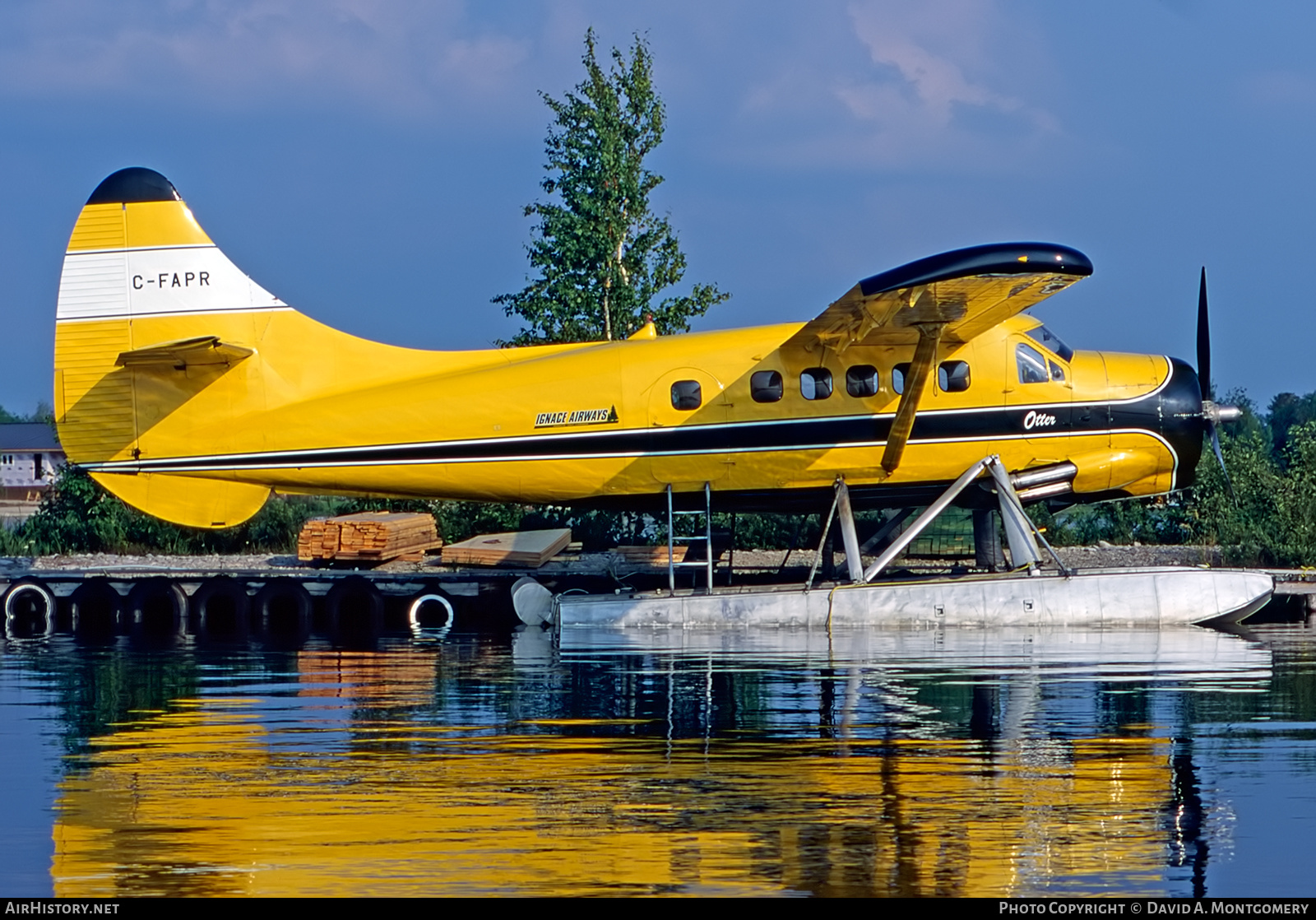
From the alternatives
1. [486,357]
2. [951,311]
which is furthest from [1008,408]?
[486,357]

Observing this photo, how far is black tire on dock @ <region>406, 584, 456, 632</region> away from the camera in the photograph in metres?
18.2

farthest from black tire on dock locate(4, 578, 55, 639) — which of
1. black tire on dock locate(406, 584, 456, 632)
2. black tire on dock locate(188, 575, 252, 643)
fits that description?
black tire on dock locate(406, 584, 456, 632)

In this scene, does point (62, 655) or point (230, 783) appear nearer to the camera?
point (230, 783)

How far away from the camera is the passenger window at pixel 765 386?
15.6 meters

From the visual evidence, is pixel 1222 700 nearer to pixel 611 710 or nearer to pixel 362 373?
pixel 611 710

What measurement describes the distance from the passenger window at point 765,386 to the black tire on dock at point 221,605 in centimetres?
698

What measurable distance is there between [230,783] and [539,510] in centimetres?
1845

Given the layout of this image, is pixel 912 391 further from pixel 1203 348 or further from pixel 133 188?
pixel 133 188

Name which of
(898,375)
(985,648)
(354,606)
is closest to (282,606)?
(354,606)

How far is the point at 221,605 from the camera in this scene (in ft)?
61.0

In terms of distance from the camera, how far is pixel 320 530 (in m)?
22.2

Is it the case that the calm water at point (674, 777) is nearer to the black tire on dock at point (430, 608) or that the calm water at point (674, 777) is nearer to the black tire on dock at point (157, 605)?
the black tire on dock at point (430, 608)

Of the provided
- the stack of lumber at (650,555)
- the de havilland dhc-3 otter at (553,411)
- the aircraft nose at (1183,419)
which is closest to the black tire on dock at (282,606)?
the de havilland dhc-3 otter at (553,411)

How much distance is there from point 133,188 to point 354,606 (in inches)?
216
